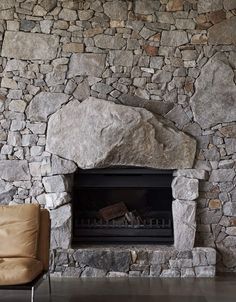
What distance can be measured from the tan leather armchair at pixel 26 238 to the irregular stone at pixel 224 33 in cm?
259

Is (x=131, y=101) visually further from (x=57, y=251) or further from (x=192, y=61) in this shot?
(x=57, y=251)

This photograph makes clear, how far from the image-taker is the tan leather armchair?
333 cm

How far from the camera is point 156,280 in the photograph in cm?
442

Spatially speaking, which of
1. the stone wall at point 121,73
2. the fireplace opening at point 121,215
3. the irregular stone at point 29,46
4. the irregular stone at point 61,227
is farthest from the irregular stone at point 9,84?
the irregular stone at point 61,227

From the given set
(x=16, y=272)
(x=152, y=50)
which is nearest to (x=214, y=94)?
(x=152, y=50)

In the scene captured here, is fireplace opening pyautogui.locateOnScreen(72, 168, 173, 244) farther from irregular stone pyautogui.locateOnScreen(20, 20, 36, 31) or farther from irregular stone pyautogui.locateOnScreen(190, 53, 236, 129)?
irregular stone pyautogui.locateOnScreen(20, 20, 36, 31)

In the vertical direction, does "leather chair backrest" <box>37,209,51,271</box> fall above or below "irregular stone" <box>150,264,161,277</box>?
above

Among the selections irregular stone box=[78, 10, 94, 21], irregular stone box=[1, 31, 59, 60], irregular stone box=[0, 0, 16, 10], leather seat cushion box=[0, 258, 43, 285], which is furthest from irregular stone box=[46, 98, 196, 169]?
leather seat cushion box=[0, 258, 43, 285]

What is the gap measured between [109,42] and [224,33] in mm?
1210

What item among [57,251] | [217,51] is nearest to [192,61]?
[217,51]

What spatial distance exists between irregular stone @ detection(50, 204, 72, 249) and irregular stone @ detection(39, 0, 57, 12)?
2068 mm

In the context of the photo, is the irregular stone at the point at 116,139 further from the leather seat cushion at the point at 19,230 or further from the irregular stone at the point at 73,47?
the leather seat cushion at the point at 19,230

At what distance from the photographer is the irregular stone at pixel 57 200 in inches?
185

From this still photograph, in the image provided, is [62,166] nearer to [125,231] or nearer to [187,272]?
[125,231]
